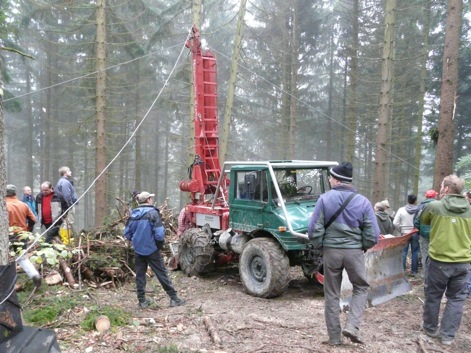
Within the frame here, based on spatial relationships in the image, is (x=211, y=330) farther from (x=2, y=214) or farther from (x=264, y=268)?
(x=2, y=214)

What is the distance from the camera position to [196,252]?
7973mm

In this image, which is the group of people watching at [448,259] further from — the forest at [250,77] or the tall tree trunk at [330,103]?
the tall tree trunk at [330,103]

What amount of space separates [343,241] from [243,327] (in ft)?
5.92

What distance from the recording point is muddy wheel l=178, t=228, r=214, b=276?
7.96 m

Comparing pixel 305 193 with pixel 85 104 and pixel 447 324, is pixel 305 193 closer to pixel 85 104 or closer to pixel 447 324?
pixel 447 324

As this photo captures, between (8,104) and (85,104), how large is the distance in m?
3.90

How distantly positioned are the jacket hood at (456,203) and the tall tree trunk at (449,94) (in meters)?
3.38

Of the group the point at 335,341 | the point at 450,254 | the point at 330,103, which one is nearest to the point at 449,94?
the point at 450,254

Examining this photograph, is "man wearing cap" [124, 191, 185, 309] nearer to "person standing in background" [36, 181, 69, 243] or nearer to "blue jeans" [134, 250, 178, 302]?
"blue jeans" [134, 250, 178, 302]

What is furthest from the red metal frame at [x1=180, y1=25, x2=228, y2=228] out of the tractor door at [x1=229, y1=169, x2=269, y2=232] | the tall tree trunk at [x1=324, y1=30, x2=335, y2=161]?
the tall tree trunk at [x1=324, y1=30, x2=335, y2=161]

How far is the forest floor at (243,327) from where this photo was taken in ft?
14.6

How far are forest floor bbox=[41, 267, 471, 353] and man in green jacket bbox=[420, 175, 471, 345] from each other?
33cm

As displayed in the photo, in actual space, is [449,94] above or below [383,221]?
above

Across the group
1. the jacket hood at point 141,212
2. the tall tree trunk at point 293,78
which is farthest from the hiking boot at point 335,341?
the tall tree trunk at point 293,78
